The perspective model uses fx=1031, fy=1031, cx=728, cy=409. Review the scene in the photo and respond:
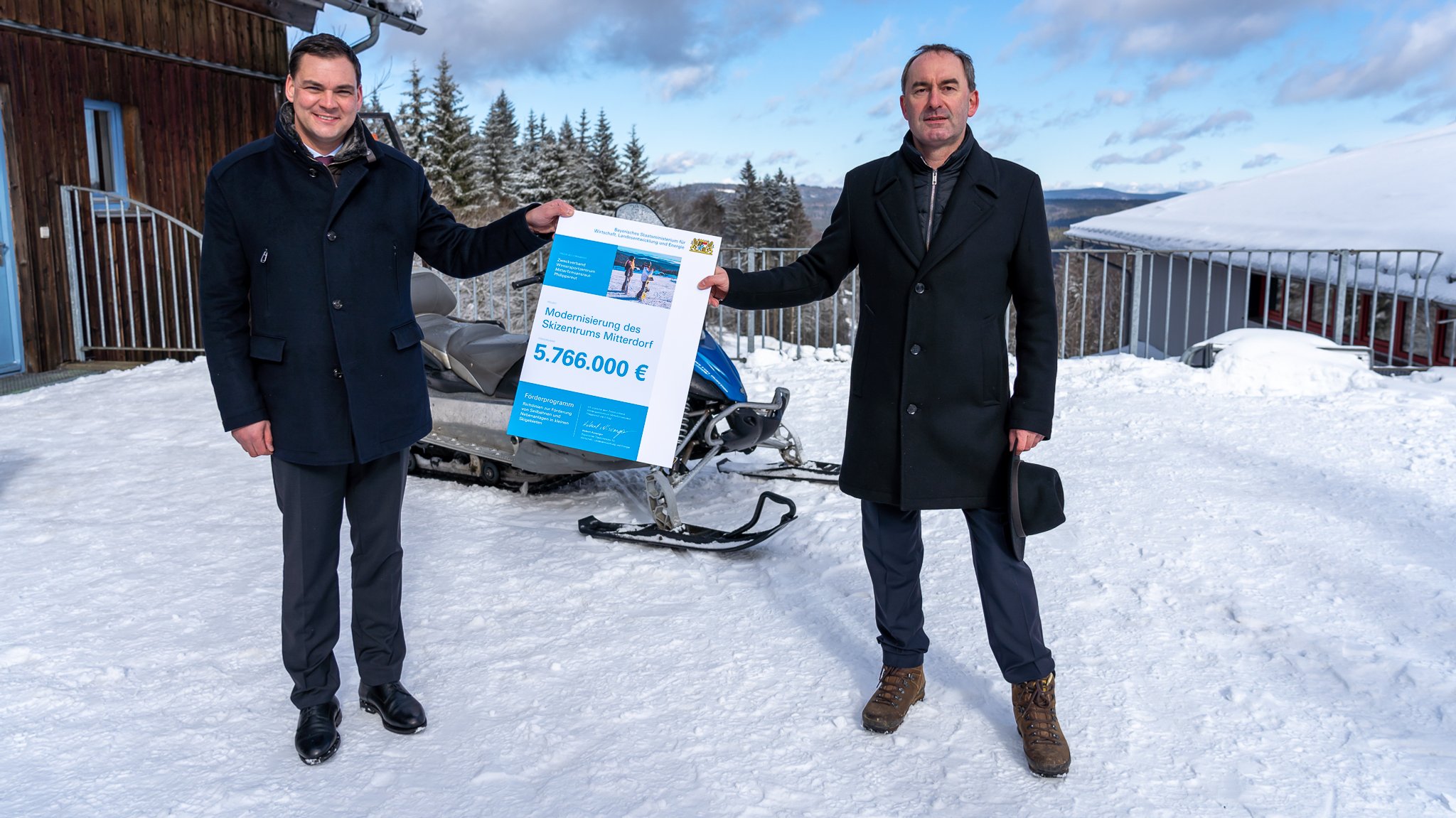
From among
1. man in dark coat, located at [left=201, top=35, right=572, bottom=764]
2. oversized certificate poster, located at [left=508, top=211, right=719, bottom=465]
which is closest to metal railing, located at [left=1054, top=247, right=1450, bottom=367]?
oversized certificate poster, located at [left=508, top=211, right=719, bottom=465]

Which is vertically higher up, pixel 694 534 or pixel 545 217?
pixel 545 217

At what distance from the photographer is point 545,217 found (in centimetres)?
291

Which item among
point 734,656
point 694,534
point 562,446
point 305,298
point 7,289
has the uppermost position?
point 7,289

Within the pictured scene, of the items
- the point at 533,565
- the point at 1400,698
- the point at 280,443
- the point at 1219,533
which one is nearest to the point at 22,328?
the point at 533,565

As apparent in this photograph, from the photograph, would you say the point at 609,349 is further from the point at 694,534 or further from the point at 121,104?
the point at 121,104

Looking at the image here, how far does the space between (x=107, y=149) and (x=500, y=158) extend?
1917 inches

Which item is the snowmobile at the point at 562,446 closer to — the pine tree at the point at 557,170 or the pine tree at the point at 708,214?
the pine tree at the point at 557,170

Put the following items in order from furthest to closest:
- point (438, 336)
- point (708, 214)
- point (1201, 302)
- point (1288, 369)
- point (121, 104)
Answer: point (708, 214) < point (1201, 302) < point (121, 104) < point (1288, 369) < point (438, 336)

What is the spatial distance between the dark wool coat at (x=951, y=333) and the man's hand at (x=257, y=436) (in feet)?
4.92

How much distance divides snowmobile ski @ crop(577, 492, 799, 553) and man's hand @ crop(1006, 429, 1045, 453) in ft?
5.25

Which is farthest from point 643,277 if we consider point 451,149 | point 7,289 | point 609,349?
point 451,149

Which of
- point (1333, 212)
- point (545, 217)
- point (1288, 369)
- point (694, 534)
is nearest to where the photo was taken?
point (545, 217)

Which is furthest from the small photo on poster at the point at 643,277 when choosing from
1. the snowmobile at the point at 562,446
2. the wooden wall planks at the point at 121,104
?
the wooden wall planks at the point at 121,104

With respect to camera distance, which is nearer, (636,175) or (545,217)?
(545,217)
